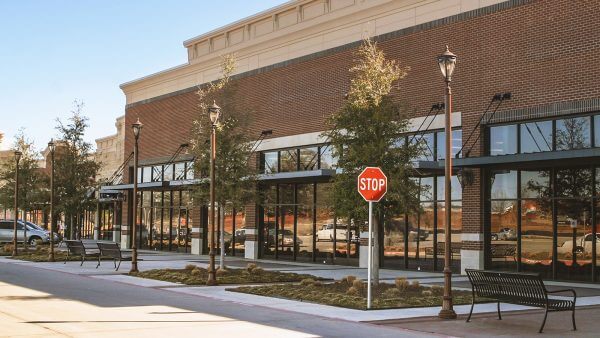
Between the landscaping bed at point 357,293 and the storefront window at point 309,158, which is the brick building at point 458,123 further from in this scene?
the landscaping bed at point 357,293

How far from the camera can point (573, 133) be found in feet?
72.7

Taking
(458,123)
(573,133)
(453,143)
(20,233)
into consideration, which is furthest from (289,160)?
(20,233)

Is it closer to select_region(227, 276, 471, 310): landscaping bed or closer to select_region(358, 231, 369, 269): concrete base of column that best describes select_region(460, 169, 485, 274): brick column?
select_region(358, 231, 369, 269): concrete base of column

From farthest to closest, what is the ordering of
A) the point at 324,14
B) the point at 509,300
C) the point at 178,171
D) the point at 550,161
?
the point at 178,171 < the point at 324,14 < the point at 550,161 < the point at 509,300

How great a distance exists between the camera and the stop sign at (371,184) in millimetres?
15781

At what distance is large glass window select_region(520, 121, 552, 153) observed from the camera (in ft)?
74.9

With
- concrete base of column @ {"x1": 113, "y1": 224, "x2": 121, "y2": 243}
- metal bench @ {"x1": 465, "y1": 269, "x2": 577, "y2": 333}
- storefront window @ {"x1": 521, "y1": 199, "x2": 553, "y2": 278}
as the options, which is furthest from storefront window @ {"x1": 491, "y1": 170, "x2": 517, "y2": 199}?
concrete base of column @ {"x1": 113, "y1": 224, "x2": 121, "y2": 243}

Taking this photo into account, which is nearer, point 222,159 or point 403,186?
point 403,186

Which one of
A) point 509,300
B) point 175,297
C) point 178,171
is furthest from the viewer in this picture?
point 178,171

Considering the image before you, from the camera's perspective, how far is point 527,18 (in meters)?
23.8

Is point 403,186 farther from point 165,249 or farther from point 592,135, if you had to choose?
point 165,249

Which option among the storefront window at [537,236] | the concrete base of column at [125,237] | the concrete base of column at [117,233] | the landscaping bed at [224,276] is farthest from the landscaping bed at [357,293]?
the concrete base of column at [117,233]

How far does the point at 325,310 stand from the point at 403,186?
4856 millimetres

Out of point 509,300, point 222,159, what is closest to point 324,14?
point 222,159
